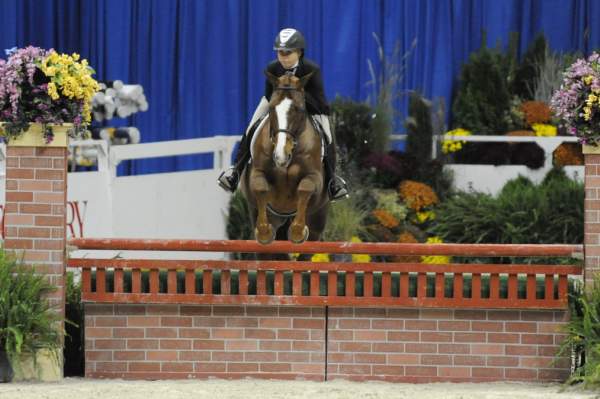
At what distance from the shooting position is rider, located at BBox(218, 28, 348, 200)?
716 cm

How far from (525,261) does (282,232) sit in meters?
3.93

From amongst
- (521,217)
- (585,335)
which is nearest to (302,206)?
(585,335)

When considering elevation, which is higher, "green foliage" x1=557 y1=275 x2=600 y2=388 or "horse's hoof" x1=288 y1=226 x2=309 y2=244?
"horse's hoof" x1=288 y1=226 x2=309 y2=244

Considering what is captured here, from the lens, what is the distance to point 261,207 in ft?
22.9

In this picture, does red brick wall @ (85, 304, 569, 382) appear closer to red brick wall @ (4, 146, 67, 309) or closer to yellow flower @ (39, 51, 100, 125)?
red brick wall @ (4, 146, 67, 309)

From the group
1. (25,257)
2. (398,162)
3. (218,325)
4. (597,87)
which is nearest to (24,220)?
(25,257)

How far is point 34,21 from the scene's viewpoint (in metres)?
13.8

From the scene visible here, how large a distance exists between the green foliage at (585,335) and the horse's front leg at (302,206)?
58.2 inches

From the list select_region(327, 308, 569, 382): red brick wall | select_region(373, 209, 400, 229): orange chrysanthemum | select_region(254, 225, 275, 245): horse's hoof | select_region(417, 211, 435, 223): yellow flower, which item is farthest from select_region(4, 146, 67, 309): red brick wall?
select_region(417, 211, 435, 223): yellow flower

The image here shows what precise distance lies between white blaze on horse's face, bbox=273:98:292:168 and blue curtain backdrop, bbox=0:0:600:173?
6.91 metres

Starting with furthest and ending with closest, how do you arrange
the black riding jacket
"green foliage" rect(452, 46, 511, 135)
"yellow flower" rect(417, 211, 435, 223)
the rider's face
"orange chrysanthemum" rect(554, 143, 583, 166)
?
1. "green foliage" rect(452, 46, 511, 135)
2. "orange chrysanthemum" rect(554, 143, 583, 166)
3. "yellow flower" rect(417, 211, 435, 223)
4. the black riding jacket
5. the rider's face

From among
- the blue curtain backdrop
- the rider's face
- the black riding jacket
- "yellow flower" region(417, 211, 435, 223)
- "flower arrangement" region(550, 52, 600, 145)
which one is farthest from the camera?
the blue curtain backdrop

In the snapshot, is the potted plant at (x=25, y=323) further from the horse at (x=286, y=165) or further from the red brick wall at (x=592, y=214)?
the red brick wall at (x=592, y=214)

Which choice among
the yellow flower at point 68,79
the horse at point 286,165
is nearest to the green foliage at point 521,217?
the horse at point 286,165
